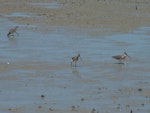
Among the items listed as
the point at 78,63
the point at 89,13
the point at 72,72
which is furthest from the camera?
the point at 89,13

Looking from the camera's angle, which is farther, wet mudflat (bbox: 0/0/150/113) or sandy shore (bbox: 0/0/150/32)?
sandy shore (bbox: 0/0/150/32)

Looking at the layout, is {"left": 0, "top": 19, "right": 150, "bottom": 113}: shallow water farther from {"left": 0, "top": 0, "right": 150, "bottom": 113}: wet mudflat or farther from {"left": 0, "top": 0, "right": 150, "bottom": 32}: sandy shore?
{"left": 0, "top": 0, "right": 150, "bottom": 32}: sandy shore

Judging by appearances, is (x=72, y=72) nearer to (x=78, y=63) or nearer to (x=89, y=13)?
(x=78, y=63)

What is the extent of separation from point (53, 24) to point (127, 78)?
10.3m

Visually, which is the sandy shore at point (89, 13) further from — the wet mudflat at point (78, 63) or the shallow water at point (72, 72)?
the shallow water at point (72, 72)

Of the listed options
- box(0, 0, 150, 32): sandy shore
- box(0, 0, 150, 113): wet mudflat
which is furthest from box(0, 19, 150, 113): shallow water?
box(0, 0, 150, 32): sandy shore

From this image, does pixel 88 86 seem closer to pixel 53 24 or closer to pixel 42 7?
pixel 53 24

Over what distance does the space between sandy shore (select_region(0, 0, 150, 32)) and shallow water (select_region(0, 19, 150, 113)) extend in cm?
170

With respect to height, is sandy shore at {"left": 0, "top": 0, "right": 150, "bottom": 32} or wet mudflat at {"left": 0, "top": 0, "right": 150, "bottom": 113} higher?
sandy shore at {"left": 0, "top": 0, "right": 150, "bottom": 32}

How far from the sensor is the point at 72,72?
54.5 feet

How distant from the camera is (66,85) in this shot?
15070 millimetres

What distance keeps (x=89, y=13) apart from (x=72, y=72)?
12.8m

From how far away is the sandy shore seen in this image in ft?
84.9

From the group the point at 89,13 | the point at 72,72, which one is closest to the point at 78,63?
the point at 72,72
